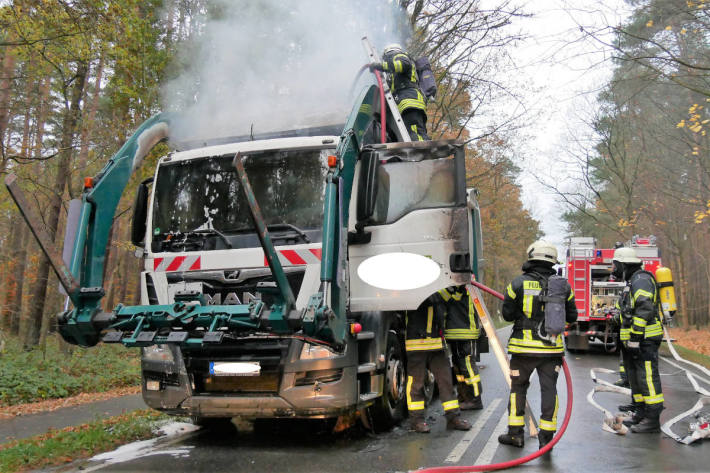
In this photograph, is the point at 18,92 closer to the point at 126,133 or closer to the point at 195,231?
the point at 126,133

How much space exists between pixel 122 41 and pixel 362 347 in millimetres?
7295

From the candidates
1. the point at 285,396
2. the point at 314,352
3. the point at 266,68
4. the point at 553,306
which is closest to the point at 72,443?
the point at 285,396

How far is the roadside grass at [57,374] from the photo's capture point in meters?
8.88

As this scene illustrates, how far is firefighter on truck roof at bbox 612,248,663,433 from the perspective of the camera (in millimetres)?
6035

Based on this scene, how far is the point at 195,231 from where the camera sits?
5.59 m

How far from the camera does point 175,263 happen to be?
18.0 ft

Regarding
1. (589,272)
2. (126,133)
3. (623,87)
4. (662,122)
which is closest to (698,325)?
(662,122)

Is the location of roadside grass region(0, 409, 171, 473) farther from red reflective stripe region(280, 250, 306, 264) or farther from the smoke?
A: the smoke

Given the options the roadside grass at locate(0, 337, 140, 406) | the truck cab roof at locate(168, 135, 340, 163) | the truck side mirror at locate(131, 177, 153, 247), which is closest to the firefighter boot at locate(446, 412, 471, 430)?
the truck cab roof at locate(168, 135, 340, 163)

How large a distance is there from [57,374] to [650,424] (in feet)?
28.8

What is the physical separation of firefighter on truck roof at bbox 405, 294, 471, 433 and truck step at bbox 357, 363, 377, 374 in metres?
0.66

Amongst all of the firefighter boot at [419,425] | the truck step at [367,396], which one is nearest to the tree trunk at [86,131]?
the truck step at [367,396]

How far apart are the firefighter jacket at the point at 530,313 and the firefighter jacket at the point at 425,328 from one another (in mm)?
779

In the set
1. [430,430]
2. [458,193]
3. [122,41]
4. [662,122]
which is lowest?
[430,430]
